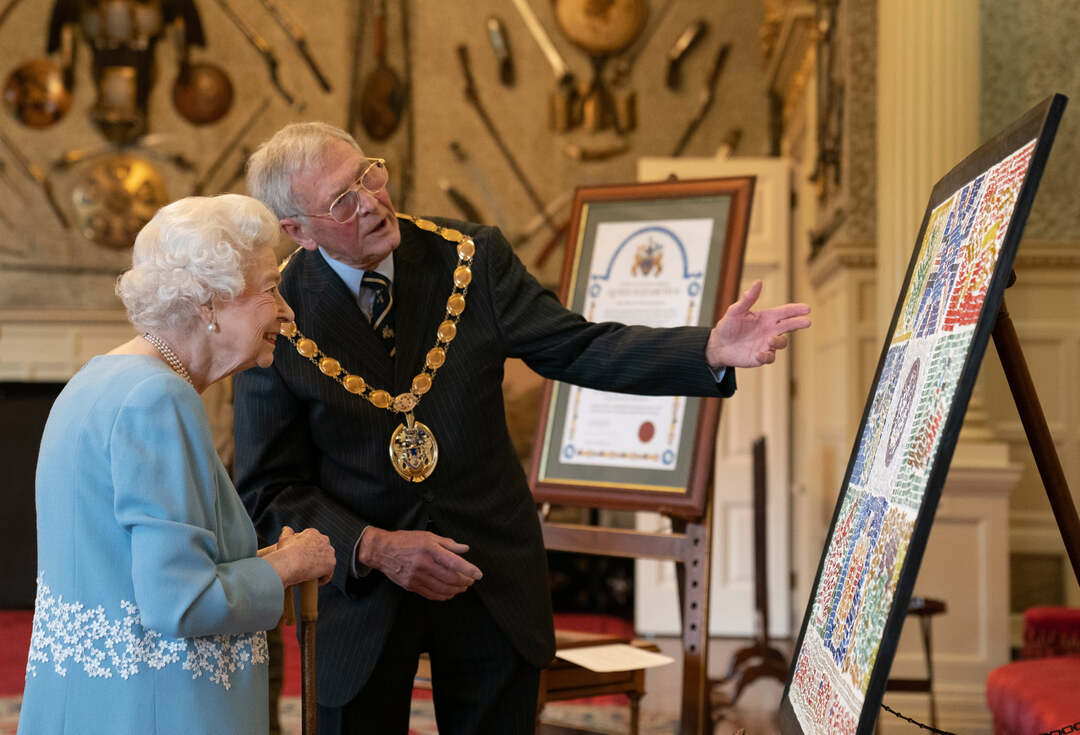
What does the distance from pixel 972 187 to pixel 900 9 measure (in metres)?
3.12

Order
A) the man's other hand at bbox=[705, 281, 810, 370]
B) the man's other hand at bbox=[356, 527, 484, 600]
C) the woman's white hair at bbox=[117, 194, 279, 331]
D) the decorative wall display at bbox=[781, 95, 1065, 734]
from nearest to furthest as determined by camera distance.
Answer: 1. the decorative wall display at bbox=[781, 95, 1065, 734]
2. the woman's white hair at bbox=[117, 194, 279, 331]
3. the man's other hand at bbox=[705, 281, 810, 370]
4. the man's other hand at bbox=[356, 527, 484, 600]

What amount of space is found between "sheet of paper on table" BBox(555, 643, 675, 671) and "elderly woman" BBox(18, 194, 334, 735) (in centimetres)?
147

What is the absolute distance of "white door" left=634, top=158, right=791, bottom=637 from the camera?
6.35m

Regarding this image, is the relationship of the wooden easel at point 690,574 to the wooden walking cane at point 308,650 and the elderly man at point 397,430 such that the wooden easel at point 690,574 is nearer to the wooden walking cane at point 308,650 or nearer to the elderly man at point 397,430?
the elderly man at point 397,430

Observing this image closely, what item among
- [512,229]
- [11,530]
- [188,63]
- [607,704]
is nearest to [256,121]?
[188,63]

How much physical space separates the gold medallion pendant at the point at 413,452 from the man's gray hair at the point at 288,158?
0.42 meters

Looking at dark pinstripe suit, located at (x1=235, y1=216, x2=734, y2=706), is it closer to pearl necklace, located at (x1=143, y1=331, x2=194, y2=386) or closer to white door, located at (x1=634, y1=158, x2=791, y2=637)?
pearl necklace, located at (x1=143, y1=331, x2=194, y2=386)

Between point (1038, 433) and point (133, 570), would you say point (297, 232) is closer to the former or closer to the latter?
point (133, 570)

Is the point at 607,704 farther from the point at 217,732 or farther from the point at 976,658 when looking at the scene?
the point at 217,732

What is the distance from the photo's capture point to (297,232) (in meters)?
2.01

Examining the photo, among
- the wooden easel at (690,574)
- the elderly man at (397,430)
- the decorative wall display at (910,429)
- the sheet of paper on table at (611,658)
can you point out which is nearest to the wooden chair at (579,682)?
the sheet of paper on table at (611,658)

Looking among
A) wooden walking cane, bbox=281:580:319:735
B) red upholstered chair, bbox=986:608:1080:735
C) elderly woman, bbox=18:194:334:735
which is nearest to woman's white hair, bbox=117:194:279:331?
elderly woman, bbox=18:194:334:735

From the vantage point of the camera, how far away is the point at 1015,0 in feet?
14.9

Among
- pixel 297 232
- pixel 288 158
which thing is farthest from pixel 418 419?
pixel 288 158
